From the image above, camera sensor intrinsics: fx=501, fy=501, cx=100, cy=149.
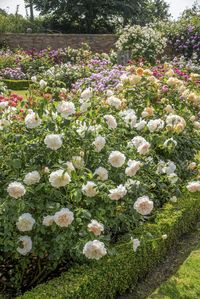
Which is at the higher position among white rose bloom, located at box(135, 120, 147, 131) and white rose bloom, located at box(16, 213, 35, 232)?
white rose bloom, located at box(135, 120, 147, 131)

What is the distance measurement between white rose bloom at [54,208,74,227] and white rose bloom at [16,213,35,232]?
0.54ft

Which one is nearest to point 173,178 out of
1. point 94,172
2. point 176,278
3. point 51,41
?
point 176,278

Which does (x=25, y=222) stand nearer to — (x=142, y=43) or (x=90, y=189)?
(x=90, y=189)

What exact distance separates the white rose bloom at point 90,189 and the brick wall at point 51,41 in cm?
1699

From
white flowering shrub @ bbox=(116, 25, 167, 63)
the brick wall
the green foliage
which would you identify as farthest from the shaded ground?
the green foliage

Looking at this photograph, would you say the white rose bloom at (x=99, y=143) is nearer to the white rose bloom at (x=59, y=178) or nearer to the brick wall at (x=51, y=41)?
the white rose bloom at (x=59, y=178)

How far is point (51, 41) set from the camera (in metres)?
19.7

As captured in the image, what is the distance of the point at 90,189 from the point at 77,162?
1.06 ft

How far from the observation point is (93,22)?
97.1 ft

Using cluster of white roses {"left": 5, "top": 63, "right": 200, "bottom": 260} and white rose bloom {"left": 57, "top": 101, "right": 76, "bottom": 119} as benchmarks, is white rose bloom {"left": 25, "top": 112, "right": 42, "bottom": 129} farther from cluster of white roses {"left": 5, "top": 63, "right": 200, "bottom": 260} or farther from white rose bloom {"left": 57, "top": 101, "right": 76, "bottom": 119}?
white rose bloom {"left": 57, "top": 101, "right": 76, "bottom": 119}

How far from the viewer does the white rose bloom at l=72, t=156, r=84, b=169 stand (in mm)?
3410

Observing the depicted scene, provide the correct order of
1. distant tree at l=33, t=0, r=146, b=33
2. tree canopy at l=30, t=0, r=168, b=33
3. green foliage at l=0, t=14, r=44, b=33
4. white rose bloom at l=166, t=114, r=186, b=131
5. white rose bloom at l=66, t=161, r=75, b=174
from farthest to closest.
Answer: tree canopy at l=30, t=0, r=168, b=33, distant tree at l=33, t=0, r=146, b=33, green foliage at l=0, t=14, r=44, b=33, white rose bloom at l=166, t=114, r=186, b=131, white rose bloom at l=66, t=161, r=75, b=174

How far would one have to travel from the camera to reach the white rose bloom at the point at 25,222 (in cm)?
308

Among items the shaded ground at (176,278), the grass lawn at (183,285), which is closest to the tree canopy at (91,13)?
the shaded ground at (176,278)
